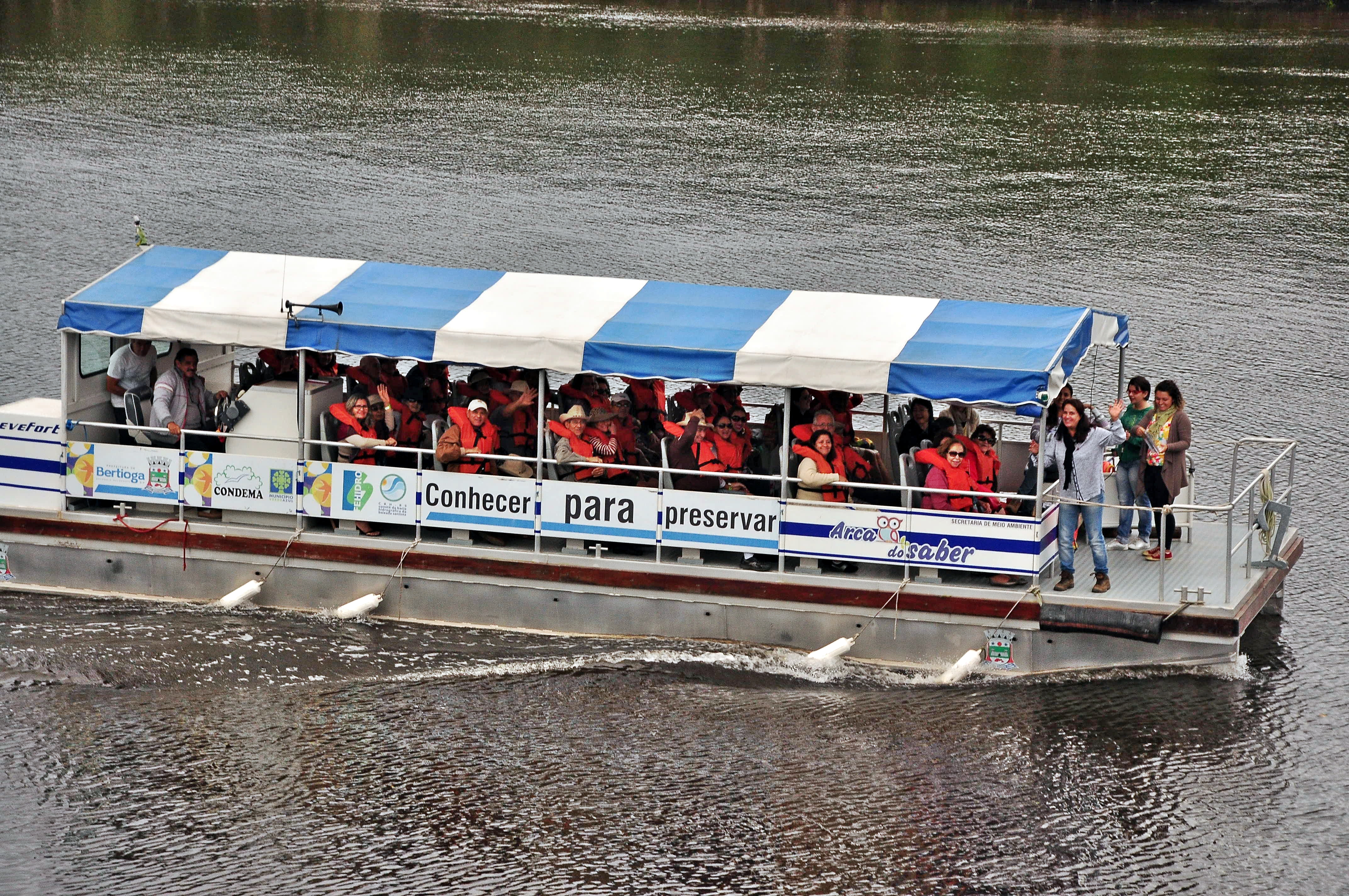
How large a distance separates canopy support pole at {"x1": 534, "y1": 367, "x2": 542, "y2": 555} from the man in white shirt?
4166 millimetres

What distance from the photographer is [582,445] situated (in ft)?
51.6

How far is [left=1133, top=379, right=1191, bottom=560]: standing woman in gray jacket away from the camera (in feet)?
51.3

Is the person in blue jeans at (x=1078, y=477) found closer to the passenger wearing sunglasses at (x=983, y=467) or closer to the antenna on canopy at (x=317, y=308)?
the passenger wearing sunglasses at (x=983, y=467)

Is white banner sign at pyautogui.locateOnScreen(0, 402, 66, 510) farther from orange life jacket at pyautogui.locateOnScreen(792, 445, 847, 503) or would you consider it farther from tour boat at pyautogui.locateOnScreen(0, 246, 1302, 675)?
orange life jacket at pyautogui.locateOnScreen(792, 445, 847, 503)

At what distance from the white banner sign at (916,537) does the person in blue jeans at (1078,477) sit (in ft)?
1.00

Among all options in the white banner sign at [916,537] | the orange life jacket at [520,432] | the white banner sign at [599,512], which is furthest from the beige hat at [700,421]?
the orange life jacket at [520,432]

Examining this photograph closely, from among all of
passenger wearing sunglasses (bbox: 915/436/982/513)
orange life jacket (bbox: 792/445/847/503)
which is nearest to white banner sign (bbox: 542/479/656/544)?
orange life jacket (bbox: 792/445/847/503)

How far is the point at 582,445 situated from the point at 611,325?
47.7 inches

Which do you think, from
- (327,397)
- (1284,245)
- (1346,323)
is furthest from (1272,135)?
(327,397)

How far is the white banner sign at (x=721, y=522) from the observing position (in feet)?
49.3

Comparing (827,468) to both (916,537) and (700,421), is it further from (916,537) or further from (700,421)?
(700,421)

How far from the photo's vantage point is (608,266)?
31.9 m

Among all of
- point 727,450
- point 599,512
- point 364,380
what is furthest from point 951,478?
point 364,380

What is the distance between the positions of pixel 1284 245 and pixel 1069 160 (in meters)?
9.05
